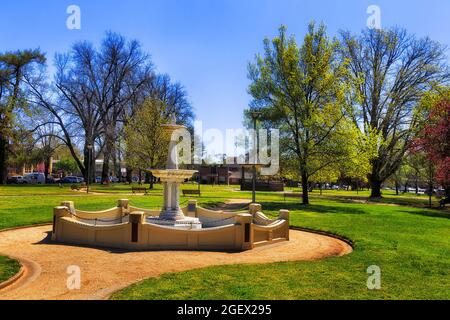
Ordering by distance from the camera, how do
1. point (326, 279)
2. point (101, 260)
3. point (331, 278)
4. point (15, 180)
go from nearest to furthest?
point (326, 279) → point (331, 278) → point (101, 260) → point (15, 180)

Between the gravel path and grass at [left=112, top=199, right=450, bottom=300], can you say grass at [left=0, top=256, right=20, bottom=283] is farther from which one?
grass at [left=112, top=199, right=450, bottom=300]

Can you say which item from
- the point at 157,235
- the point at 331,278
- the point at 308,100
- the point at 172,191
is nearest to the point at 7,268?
the point at 157,235

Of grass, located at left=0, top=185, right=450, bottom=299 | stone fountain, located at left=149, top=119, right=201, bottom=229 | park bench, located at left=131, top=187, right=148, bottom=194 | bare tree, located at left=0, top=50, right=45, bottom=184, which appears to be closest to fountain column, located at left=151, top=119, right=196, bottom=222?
stone fountain, located at left=149, top=119, right=201, bottom=229

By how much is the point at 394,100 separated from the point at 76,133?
40656 mm

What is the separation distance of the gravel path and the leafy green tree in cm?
1531

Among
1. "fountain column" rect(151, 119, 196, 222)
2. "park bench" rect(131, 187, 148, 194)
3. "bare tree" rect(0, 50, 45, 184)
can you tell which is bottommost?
"park bench" rect(131, 187, 148, 194)

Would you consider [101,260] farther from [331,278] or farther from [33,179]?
[33,179]

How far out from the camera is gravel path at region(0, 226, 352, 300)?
8.21 meters

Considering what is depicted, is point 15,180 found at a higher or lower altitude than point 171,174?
lower

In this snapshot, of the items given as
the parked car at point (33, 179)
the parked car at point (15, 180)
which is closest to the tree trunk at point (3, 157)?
the parked car at point (15, 180)

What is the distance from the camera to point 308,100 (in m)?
31.5

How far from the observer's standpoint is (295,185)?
319ft

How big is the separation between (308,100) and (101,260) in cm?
2403

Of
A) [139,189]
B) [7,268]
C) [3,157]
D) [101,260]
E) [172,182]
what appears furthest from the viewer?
[3,157]
